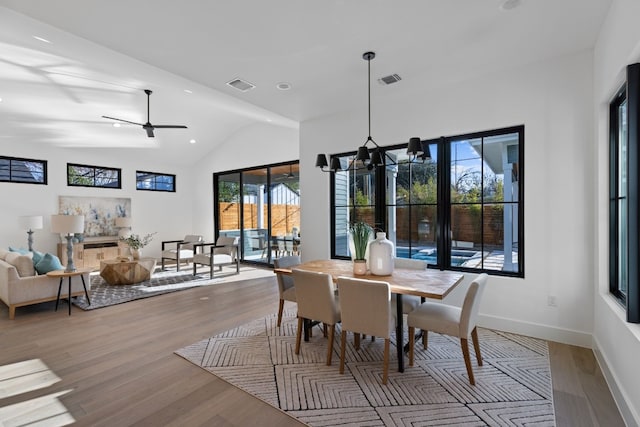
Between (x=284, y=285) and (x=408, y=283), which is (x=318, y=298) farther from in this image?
(x=284, y=285)

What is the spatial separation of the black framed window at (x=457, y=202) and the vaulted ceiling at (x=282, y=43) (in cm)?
86

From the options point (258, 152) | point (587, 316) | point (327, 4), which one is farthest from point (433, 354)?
point (258, 152)

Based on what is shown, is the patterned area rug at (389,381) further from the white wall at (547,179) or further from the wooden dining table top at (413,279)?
the wooden dining table top at (413,279)

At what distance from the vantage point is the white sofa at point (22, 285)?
13.1 ft

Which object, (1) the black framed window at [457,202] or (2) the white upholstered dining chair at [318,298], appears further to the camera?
(1) the black framed window at [457,202]

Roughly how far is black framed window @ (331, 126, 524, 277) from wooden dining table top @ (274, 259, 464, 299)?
103cm

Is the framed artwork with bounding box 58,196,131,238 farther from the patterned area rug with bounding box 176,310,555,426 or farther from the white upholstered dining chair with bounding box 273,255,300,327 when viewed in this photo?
the white upholstered dining chair with bounding box 273,255,300,327

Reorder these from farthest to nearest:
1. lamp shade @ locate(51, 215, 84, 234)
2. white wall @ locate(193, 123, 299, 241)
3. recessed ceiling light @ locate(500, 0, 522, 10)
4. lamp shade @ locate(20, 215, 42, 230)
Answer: white wall @ locate(193, 123, 299, 241) → lamp shade @ locate(20, 215, 42, 230) → lamp shade @ locate(51, 215, 84, 234) → recessed ceiling light @ locate(500, 0, 522, 10)

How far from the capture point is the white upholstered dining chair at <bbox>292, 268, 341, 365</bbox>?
2.74 metres

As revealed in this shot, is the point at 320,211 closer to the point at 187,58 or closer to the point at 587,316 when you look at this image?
the point at 187,58

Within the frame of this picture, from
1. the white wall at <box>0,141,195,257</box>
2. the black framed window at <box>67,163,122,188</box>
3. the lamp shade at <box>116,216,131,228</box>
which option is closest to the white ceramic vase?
the lamp shade at <box>116,216,131,228</box>

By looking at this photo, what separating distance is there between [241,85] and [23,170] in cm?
567

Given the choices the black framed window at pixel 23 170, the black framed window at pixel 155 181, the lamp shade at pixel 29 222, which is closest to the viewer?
the lamp shade at pixel 29 222

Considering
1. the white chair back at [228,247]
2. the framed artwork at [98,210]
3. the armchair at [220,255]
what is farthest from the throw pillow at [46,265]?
the framed artwork at [98,210]
